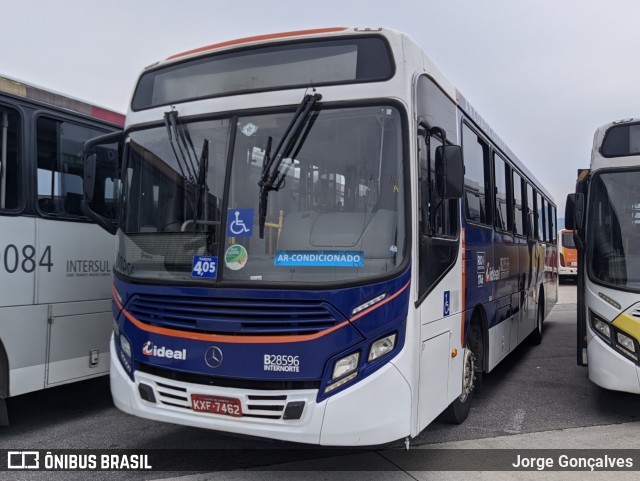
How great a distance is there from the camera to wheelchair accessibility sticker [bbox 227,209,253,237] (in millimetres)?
4129

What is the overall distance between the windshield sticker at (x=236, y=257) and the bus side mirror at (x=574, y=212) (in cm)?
403

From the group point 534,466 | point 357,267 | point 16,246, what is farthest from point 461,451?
Result: point 16,246

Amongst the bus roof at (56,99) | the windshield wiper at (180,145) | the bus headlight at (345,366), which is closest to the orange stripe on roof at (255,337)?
the bus headlight at (345,366)

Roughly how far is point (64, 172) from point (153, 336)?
97.6 inches

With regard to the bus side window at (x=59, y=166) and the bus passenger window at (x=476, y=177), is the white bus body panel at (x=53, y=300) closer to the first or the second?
the bus side window at (x=59, y=166)

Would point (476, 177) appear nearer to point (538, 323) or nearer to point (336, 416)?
point (336, 416)

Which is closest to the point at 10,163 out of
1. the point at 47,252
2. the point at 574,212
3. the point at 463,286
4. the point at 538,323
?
the point at 47,252

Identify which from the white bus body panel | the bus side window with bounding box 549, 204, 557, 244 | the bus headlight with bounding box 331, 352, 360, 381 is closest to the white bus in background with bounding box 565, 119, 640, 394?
the bus headlight with bounding box 331, 352, 360, 381

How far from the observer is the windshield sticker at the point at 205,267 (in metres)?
4.12

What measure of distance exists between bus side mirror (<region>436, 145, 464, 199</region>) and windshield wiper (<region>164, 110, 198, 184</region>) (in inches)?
71.1

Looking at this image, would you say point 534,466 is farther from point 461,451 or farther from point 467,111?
point 467,111

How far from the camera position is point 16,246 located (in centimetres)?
529

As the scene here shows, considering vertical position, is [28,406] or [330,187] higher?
[330,187]

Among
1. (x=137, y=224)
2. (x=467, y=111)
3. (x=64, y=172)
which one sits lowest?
(x=137, y=224)
